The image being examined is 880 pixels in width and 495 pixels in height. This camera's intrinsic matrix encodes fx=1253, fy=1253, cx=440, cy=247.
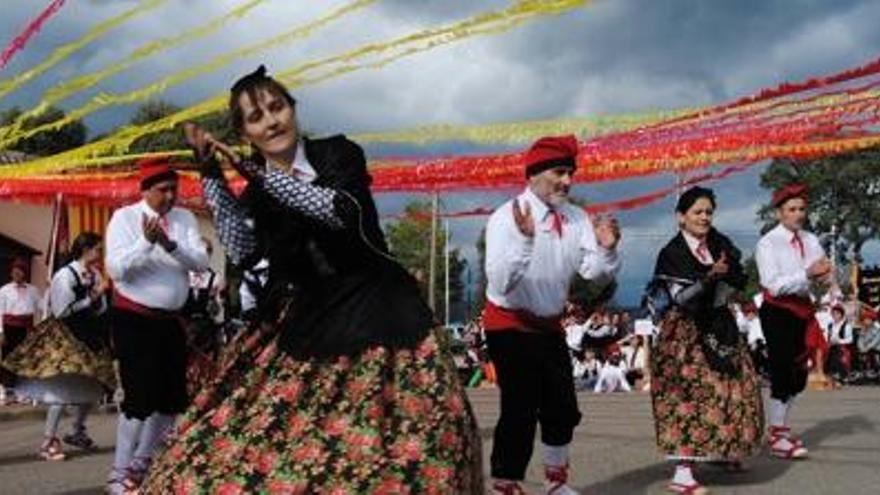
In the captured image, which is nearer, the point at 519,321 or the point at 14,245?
the point at 519,321

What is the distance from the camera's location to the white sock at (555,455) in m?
5.92

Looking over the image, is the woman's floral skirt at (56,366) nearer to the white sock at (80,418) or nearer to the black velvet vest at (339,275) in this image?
the white sock at (80,418)

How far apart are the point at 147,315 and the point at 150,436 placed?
62 cm

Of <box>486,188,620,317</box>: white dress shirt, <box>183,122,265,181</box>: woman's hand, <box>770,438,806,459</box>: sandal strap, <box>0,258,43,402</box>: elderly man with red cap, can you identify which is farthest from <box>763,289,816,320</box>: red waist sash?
<box>0,258,43,402</box>: elderly man with red cap

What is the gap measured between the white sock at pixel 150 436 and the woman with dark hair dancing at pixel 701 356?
2.69 m

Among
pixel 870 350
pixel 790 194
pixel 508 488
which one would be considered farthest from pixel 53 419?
pixel 870 350

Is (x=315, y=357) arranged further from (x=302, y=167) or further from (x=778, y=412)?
(x=778, y=412)

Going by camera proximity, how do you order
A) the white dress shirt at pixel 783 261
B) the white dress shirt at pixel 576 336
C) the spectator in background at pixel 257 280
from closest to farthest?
the spectator in background at pixel 257 280, the white dress shirt at pixel 783 261, the white dress shirt at pixel 576 336

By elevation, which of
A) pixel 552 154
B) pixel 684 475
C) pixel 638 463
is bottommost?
pixel 638 463

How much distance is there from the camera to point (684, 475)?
6.67 metres

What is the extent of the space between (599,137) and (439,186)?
6.76 ft

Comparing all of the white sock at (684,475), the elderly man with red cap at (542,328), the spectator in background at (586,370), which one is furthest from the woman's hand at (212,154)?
the spectator in background at (586,370)

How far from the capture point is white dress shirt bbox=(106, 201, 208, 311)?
6348 millimetres

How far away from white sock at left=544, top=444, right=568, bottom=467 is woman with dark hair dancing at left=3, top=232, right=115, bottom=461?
159 inches
